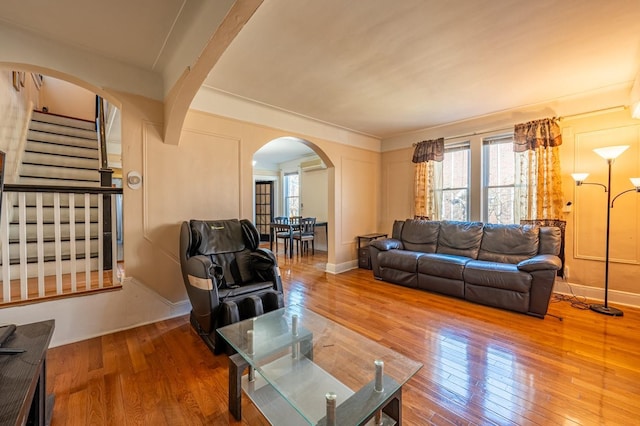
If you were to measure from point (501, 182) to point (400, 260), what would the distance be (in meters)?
1.98

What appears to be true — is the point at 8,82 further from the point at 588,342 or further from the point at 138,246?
the point at 588,342

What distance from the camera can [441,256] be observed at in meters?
3.66

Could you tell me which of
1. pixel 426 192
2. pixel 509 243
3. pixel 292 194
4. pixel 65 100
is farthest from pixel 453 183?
pixel 65 100

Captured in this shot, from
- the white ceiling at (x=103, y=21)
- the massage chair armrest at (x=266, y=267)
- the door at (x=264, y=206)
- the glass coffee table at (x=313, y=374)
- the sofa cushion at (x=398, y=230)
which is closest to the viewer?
the glass coffee table at (x=313, y=374)

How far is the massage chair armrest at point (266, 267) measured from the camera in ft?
8.57

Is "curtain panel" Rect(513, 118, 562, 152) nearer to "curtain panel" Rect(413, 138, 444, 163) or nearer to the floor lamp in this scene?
the floor lamp

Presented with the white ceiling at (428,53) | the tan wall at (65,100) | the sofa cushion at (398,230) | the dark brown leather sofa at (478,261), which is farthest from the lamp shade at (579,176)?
the tan wall at (65,100)

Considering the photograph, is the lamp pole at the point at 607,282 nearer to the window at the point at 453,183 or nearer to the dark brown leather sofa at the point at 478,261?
the dark brown leather sofa at the point at 478,261

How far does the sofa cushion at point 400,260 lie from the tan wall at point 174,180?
7.06ft

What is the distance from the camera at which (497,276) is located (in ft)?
9.95

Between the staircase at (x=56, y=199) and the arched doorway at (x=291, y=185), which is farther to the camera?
the arched doorway at (x=291, y=185)

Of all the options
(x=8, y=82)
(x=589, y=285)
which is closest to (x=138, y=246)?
(x=8, y=82)

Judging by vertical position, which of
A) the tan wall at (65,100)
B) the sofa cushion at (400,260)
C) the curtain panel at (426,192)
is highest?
the tan wall at (65,100)

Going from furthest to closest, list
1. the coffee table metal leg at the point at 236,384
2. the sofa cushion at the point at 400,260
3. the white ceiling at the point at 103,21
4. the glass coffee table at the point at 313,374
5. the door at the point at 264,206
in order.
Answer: the door at the point at 264,206, the sofa cushion at the point at 400,260, the white ceiling at the point at 103,21, the coffee table metal leg at the point at 236,384, the glass coffee table at the point at 313,374
